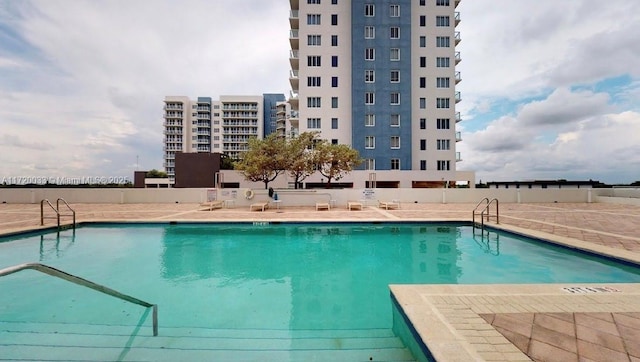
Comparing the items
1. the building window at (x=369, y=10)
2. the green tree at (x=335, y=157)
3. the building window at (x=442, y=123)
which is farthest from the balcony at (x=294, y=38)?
the building window at (x=442, y=123)

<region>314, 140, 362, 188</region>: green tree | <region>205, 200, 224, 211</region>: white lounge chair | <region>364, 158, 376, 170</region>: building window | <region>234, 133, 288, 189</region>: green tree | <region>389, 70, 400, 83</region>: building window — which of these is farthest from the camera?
<region>389, 70, 400, 83</region>: building window

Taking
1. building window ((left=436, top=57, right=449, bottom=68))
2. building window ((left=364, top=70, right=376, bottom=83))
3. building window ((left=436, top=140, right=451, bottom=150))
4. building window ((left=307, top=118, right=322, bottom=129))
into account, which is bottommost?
building window ((left=436, top=140, right=451, bottom=150))

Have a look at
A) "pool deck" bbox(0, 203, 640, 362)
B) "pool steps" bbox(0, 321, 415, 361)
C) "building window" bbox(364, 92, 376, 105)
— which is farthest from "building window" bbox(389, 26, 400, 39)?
"pool steps" bbox(0, 321, 415, 361)

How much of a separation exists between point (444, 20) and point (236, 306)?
1653 inches

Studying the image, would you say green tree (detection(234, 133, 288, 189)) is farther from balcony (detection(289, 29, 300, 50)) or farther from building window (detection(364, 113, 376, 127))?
balcony (detection(289, 29, 300, 50))

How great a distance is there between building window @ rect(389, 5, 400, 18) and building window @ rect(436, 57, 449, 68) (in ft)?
24.7

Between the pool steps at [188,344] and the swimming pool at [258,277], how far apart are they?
3 centimetres

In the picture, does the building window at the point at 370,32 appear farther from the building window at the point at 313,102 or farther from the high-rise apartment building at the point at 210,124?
the high-rise apartment building at the point at 210,124

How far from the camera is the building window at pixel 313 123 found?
1345 inches

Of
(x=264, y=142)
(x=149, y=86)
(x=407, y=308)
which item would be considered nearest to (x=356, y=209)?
(x=264, y=142)

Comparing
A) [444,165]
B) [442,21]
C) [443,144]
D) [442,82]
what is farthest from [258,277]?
[442,21]

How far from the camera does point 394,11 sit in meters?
34.8

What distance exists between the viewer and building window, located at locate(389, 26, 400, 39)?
1366 inches

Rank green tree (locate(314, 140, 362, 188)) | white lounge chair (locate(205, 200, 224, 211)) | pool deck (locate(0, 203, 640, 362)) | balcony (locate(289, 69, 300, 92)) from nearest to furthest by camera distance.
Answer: pool deck (locate(0, 203, 640, 362)) → white lounge chair (locate(205, 200, 224, 211)) → green tree (locate(314, 140, 362, 188)) → balcony (locate(289, 69, 300, 92))
